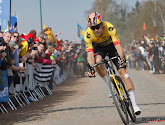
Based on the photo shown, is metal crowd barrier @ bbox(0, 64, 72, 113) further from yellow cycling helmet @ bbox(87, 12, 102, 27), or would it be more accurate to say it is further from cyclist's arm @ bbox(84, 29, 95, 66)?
yellow cycling helmet @ bbox(87, 12, 102, 27)

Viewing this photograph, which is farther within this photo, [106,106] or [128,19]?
[128,19]

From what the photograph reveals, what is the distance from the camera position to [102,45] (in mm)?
8406

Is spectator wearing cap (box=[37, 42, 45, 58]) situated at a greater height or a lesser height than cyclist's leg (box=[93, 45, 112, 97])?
greater

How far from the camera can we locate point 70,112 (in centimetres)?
934

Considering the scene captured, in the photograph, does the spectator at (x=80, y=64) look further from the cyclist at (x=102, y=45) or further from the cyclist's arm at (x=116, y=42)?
the cyclist's arm at (x=116, y=42)

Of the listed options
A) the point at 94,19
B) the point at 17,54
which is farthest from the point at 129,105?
the point at 17,54

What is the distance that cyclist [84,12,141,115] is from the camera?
24.9 feet

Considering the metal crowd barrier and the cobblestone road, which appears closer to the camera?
the cobblestone road

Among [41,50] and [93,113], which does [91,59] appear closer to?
[93,113]

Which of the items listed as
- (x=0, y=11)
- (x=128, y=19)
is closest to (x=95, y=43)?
(x=0, y=11)

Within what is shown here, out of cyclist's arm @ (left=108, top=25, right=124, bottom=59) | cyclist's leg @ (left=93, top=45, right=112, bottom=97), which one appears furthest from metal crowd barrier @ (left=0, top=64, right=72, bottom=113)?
cyclist's arm @ (left=108, top=25, right=124, bottom=59)

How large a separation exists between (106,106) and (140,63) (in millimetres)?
23572

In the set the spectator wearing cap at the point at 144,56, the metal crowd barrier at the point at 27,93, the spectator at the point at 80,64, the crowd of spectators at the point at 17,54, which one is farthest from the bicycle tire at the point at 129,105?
the spectator wearing cap at the point at 144,56

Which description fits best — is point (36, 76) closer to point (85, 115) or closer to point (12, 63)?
point (12, 63)
